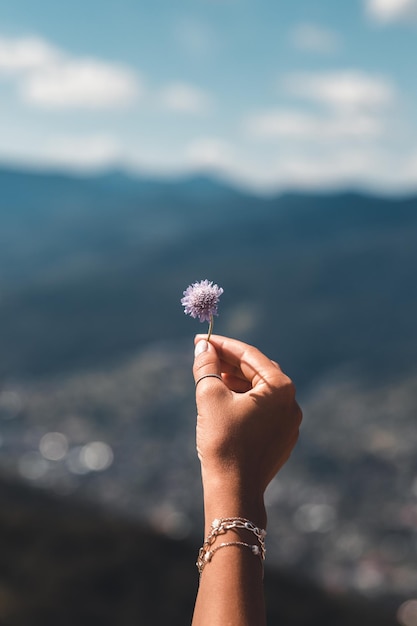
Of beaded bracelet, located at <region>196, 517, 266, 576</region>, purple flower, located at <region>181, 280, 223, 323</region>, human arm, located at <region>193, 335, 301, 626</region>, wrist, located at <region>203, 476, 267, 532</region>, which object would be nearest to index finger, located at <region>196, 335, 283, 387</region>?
human arm, located at <region>193, 335, 301, 626</region>

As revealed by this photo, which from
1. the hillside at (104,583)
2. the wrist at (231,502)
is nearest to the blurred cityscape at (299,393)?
the hillside at (104,583)

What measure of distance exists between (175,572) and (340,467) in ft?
189

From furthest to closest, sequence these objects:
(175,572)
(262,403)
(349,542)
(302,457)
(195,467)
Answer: (195,467)
(302,457)
(349,542)
(175,572)
(262,403)

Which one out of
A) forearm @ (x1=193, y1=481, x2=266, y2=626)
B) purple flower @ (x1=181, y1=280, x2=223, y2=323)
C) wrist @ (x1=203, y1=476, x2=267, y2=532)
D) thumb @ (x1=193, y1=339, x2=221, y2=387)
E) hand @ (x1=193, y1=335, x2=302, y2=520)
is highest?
purple flower @ (x1=181, y1=280, x2=223, y2=323)

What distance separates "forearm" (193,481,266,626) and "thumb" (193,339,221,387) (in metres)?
0.46

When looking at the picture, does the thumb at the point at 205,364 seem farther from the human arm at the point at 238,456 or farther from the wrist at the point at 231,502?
the wrist at the point at 231,502

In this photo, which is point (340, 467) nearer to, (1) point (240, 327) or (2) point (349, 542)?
(2) point (349, 542)

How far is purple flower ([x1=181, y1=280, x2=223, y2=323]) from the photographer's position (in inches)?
121

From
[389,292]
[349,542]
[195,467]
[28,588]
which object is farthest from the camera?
[389,292]

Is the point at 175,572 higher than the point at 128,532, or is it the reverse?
the point at 128,532

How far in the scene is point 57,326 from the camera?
583 ft

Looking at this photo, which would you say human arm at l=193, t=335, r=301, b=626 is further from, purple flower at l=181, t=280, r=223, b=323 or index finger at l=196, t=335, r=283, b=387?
purple flower at l=181, t=280, r=223, b=323

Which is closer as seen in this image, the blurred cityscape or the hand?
the hand

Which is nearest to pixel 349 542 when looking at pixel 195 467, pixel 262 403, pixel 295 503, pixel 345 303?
pixel 295 503
